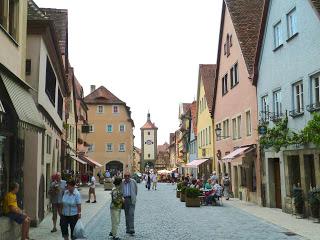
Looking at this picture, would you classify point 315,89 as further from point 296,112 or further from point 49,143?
point 49,143

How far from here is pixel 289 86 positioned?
19359 millimetres

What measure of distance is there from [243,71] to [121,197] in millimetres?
15269

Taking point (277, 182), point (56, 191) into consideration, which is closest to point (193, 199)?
point (277, 182)

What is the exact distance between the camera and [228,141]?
104 ft

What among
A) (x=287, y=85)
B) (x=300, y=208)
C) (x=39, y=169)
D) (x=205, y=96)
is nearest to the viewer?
(x=39, y=169)

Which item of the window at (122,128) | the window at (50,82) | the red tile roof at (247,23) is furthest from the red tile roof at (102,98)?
the window at (50,82)

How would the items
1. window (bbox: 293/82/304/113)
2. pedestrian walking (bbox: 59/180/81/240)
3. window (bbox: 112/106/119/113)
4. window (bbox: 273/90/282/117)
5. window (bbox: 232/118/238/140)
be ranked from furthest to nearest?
window (bbox: 112/106/119/113) < window (bbox: 232/118/238/140) < window (bbox: 273/90/282/117) < window (bbox: 293/82/304/113) < pedestrian walking (bbox: 59/180/81/240)

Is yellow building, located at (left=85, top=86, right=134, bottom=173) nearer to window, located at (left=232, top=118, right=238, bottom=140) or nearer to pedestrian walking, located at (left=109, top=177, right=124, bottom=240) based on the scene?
window, located at (left=232, top=118, right=238, bottom=140)

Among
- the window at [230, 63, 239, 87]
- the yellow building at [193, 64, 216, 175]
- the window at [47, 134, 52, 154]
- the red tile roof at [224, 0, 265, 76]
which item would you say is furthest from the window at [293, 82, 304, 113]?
the yellow building at [193, 64, 216, 175]

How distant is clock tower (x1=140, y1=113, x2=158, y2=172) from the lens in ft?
373

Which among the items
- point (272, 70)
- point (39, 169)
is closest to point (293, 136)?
point (272, 70)

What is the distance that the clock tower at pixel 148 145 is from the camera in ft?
373

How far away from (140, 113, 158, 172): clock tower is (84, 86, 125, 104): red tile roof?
138 feet

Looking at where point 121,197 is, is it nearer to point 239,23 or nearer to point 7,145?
point 7,145
